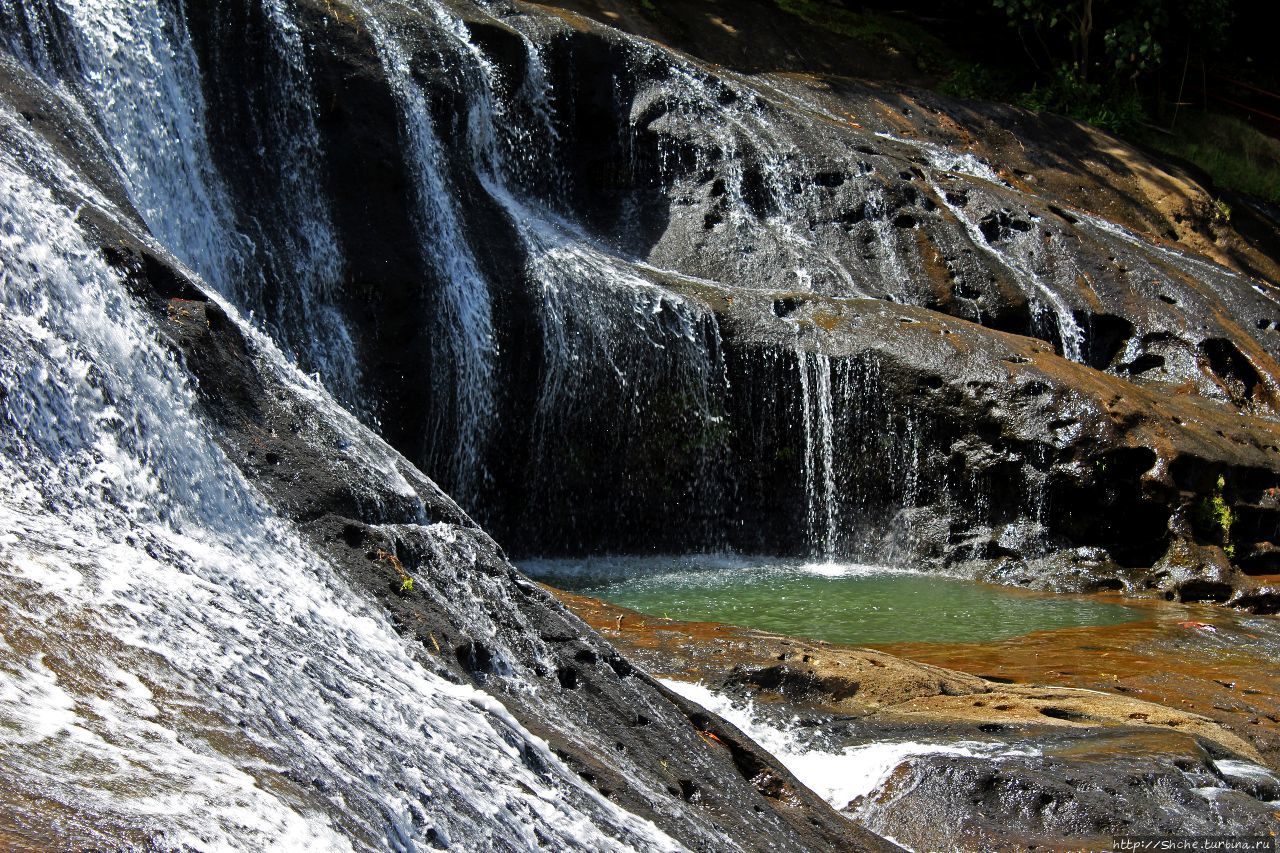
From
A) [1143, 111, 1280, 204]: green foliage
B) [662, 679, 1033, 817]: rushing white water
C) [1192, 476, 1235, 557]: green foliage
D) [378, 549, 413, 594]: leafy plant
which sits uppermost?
[1143, 111, 1280, 204]: green foliage

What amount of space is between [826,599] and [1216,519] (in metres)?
3.80

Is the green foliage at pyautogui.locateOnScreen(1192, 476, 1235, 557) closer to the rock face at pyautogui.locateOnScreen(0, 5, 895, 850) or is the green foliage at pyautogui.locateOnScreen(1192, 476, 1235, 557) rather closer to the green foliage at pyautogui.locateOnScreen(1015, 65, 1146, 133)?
the rock face at pyautogui.locateOnScreen(0, 5, 895, 850)

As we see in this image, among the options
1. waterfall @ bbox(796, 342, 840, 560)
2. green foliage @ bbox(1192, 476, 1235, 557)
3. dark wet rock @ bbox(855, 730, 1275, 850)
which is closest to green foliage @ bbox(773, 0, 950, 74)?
waterfall @ bbox(796, 342, 840, 560)

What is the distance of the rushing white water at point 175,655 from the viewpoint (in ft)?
9.16

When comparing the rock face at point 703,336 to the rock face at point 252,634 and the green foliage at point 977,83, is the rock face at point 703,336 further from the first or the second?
the green foliage at point 977,83

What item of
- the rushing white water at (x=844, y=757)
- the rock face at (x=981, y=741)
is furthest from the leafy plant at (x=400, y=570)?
the rock face at (x=981, y=741)

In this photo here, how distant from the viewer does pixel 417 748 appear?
12.4 feet

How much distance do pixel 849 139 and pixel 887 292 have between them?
2.14 metres

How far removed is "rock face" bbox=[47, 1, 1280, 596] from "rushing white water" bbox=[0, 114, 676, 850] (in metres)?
6.20

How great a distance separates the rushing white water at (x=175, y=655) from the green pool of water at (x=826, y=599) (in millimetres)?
4602

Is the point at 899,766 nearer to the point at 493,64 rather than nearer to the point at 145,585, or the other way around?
the point at 145,585

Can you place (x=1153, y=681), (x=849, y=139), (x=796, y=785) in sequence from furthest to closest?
(x=849, y=139) < (x=1153, y=681) < (x=796, y=785)

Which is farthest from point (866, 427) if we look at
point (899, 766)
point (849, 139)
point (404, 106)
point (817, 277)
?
point (899, 766)

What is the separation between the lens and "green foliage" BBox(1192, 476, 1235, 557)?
1152 cm
